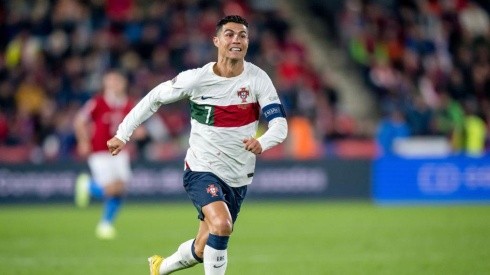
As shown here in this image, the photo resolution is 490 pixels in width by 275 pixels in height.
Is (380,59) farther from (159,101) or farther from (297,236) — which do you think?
(159,101)

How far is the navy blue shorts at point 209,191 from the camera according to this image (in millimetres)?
8555

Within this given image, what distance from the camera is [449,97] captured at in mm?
23688

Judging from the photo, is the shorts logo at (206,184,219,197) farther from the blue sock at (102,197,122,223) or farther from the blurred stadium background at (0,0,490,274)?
the blurred stadium background at (0,0,490,274)

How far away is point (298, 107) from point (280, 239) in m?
9.56

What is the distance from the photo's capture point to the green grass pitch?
1149 cm

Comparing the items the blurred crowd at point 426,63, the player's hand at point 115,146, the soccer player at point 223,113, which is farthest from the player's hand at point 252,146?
the blurred crowd at point 426,63

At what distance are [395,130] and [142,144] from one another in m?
5.64

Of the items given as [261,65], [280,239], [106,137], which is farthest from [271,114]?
[261,65]

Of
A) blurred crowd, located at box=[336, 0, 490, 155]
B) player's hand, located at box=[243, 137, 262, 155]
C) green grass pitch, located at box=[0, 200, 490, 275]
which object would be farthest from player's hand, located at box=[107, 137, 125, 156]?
blurred crowd, located at box=[336, 0, 490, 155]

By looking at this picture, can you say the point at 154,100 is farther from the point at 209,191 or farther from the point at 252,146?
the point at 252,146

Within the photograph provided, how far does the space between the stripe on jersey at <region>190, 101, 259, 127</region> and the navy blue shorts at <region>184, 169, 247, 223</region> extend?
0.45 m

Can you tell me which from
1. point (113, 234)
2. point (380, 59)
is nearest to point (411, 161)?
point (380, 59)

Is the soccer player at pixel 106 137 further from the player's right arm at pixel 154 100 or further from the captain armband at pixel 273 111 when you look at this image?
the captain armband at pixel 273 111

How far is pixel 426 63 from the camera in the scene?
24953 millimetres
